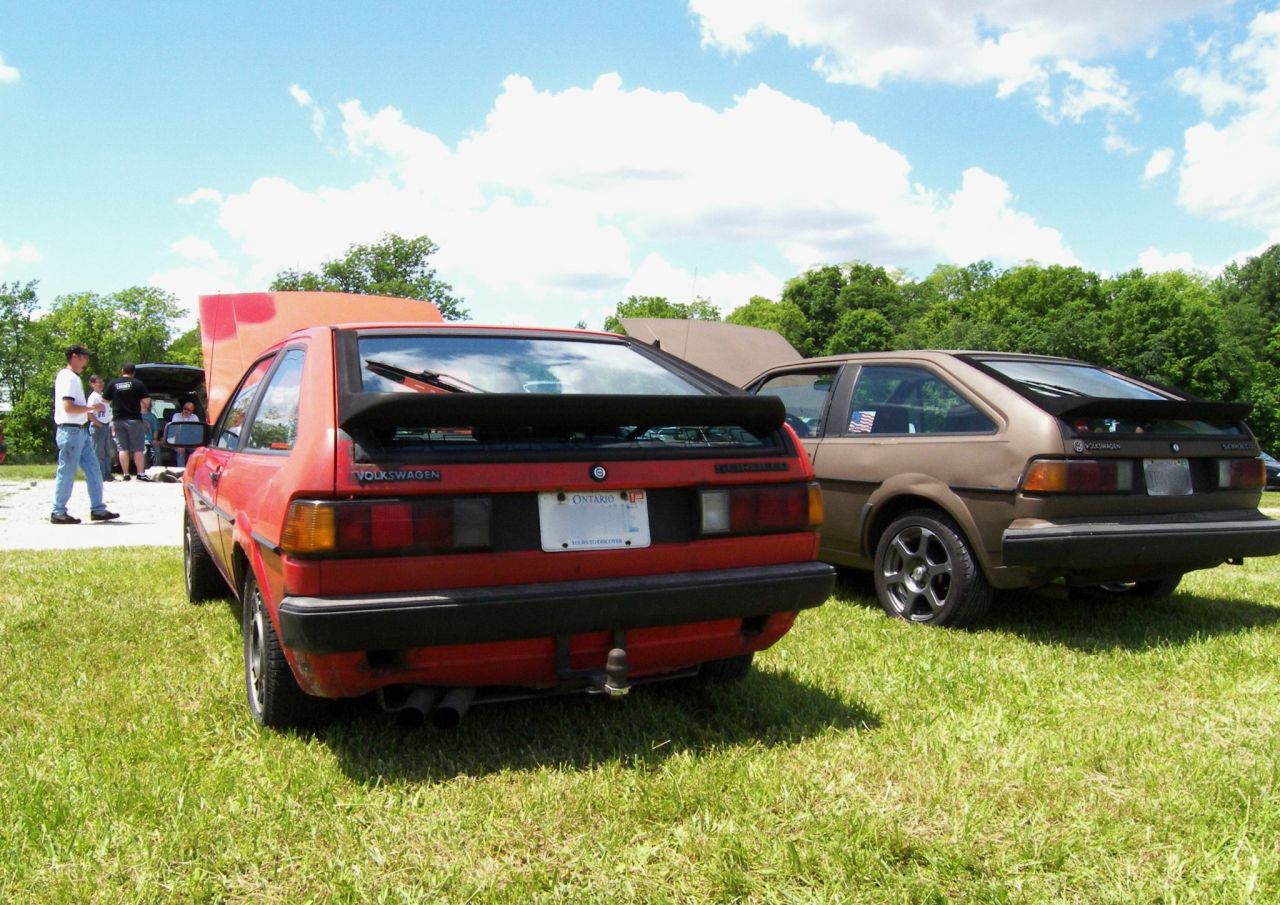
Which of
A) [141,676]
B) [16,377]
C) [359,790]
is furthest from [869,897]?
[16,377]

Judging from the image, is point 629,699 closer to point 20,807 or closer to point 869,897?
point 869,897

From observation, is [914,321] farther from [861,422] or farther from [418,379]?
[418,379]

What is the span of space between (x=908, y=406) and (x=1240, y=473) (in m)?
1.77

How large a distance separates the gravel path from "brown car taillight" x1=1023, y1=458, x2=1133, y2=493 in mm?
6861

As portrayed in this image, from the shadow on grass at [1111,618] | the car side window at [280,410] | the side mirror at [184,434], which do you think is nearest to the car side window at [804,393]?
the shadow on grass at [1111,618]

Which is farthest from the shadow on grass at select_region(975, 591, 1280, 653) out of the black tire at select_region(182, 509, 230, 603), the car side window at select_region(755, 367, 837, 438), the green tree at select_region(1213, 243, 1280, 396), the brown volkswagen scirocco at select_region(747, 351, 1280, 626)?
the green tree at select_region(1213, 243, 1280, 396)

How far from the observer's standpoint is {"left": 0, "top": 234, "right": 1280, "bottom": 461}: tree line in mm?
49781

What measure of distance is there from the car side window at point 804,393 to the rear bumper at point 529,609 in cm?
289

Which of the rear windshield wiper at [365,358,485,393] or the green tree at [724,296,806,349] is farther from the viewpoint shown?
the green tree at [724,296,806,349]

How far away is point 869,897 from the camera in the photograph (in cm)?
221

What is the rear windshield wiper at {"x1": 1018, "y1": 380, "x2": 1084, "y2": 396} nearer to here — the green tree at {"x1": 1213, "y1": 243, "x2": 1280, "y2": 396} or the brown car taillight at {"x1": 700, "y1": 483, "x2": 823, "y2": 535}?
the brown car taillight at {"x1": 700, "y1": 483, "x2": 823, "y2": 535}

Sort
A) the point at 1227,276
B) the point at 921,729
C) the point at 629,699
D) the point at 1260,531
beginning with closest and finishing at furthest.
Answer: the point at 921,729, the point at 629,699, the point at 1260,531, the point at 1227,276

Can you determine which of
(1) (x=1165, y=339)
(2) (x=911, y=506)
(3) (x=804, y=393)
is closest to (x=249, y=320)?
(3) (x=804, y=393)

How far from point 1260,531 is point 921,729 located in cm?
285
